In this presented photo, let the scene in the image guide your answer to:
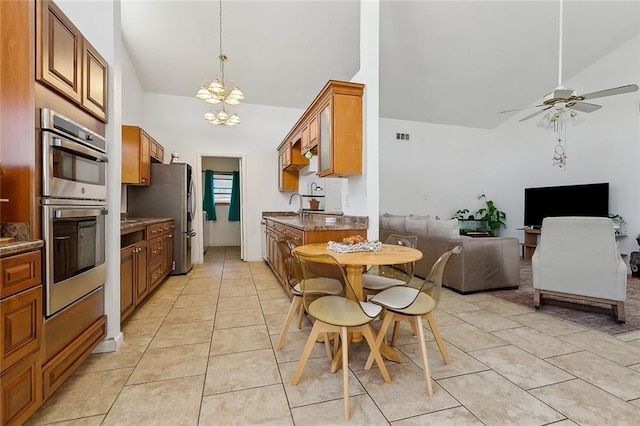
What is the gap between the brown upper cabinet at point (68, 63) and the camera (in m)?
1.49

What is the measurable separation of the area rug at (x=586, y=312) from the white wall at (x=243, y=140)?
413cm

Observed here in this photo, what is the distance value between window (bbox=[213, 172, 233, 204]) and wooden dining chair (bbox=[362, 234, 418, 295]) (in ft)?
19.4

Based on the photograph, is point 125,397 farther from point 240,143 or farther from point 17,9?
point 240,143

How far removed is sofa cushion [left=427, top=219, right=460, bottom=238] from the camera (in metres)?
3.78

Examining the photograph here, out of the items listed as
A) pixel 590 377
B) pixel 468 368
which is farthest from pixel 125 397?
pixel 590 377

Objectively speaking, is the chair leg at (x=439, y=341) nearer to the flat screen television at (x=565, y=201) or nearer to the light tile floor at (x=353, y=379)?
the light tile floor at (x=353, y=379)

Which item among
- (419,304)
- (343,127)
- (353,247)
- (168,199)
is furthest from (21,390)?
(168,199)

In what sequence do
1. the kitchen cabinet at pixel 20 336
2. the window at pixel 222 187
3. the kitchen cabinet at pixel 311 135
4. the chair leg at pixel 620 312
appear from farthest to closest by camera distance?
the window at pixel 222 187, the kitchen cabinet at pixel 311 135, the chair leg at pixel 620 312, the kitchen cabinet at pixel 20 336

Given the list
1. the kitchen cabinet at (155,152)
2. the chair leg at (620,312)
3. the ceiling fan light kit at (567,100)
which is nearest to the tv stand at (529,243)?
the ceiling fan light kit at (567,100)

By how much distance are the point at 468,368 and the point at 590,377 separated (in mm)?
709

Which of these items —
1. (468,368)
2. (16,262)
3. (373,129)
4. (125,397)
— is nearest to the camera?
(16,262)

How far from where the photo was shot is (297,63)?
16.1 feet

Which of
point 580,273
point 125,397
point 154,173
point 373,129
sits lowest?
point 125,397

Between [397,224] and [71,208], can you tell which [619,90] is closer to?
[397,224]
